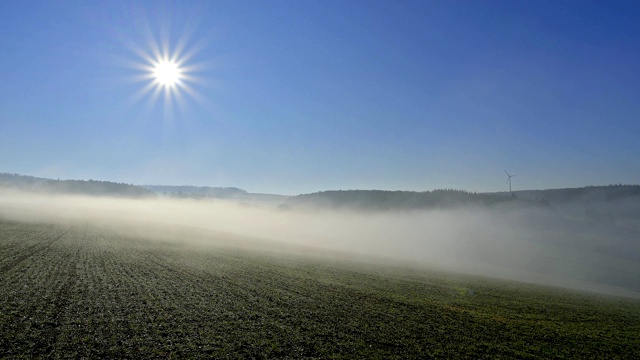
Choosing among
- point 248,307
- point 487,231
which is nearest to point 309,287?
point 248,307

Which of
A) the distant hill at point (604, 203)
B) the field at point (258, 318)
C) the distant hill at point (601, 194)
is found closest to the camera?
the field at point (258, 318)

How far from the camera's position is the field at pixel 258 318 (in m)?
14.0

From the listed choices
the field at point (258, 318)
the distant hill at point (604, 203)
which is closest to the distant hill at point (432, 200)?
the distant hill at point (604, 203)

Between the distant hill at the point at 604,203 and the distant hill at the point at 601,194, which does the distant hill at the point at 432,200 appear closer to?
the distant hill at the point at 604,203

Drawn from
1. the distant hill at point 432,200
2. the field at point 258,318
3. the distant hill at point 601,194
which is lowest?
the field at point 258,318

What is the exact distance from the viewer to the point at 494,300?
3161 cm

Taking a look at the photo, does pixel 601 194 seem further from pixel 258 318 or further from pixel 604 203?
pixel 258 318

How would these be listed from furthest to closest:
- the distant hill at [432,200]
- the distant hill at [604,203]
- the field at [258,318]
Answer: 1. the distant hill at [432,200]
2. the distant hill at [604,203]
3. the field at [258,318]

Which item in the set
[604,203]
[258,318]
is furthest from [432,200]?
[258,318]

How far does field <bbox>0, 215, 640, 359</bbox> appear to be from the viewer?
14.0 m

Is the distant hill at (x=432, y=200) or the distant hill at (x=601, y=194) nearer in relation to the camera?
the distant hill at (x=432, y=200)

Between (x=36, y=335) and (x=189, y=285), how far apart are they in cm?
1212

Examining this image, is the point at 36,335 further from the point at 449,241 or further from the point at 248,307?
the point at 449,241

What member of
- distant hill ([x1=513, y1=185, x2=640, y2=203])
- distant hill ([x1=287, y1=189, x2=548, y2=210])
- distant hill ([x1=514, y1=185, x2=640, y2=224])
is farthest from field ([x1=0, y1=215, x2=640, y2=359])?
distant hill ([x1=513, y1=185, x2=640, y2=203])
